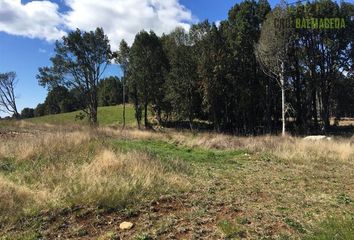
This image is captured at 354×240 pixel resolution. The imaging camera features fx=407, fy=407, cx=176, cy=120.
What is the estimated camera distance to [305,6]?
4294 cm

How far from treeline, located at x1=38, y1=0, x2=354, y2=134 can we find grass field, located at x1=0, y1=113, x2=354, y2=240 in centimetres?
2878

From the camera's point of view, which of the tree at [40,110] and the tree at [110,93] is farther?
the tree at [40,110]

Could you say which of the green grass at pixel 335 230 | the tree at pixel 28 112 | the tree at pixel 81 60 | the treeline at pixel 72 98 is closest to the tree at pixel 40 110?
the treeline at pixel 72 98

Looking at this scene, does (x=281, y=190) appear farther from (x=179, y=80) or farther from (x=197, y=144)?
(x=179, y=80)

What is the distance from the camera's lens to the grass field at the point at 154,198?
6.05 m

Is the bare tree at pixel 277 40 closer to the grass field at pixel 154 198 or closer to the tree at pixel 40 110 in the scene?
the grass field at pixel 154 198

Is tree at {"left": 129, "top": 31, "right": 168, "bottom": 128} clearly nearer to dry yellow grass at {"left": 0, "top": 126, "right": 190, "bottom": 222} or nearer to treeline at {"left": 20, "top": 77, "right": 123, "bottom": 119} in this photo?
treeline at {"left": 20, "top": 77, "right": 123, "bottom": 119}

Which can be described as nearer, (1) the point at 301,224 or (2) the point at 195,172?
(1) the point at 301,224

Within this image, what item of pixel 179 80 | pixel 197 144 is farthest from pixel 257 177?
pixel 179 80

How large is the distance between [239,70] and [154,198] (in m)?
38.8

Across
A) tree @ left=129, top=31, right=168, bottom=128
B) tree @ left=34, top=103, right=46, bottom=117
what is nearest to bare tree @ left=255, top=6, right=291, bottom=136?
tree @ left=129, top=31, right=168, bottom=128

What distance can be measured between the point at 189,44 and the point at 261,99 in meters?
10.3

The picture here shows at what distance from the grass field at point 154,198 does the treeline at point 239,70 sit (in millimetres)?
28781

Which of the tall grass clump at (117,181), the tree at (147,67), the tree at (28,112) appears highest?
the tree at (147,67)
